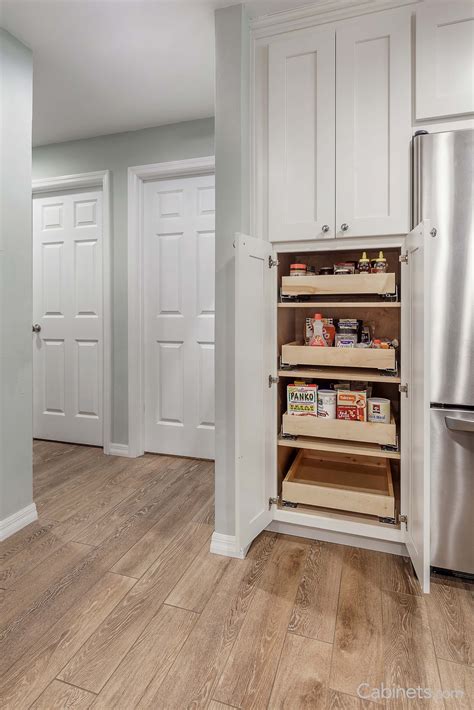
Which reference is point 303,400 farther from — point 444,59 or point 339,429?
point 444,59

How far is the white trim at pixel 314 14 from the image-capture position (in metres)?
1.74

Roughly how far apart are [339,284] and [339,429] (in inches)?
25.5

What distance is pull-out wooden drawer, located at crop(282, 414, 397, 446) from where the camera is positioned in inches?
71.9

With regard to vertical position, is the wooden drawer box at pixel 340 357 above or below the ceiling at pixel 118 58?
below

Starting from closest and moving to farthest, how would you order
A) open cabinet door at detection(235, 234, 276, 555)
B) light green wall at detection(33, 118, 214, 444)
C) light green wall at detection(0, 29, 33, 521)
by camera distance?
open cabinet door at detection(235, 234, 276, 555) < light green wall at detection(0, 29, 33, 521) < light green wall at detection(33, 118, 214, 444)

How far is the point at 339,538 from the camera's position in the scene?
6.45 ft

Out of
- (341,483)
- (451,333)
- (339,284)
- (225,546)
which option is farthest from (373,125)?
(225,546)

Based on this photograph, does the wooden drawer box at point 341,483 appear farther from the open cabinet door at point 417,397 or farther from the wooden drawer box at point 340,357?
the wooden drawer box at point 340,357

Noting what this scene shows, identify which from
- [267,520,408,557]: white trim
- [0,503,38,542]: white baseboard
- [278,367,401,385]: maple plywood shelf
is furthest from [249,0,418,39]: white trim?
[0,503,38,542]: white baseboard

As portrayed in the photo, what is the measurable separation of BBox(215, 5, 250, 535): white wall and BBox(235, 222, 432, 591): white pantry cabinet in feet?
0.46

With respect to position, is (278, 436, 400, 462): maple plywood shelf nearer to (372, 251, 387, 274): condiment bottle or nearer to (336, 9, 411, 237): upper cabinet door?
(372, 251, 387, 274): condiment bottle

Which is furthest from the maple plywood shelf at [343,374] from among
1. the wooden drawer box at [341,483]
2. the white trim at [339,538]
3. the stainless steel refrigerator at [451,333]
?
the white trim at [339,538]

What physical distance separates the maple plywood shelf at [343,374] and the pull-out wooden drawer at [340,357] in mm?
47

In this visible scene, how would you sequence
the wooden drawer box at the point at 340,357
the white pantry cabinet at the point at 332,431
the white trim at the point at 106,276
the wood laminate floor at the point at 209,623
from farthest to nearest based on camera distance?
the white trim at the point at 106,276
the wooden drawer box at the point at 340,357
the white pantry cabinet at the point at 332,431
the wood laminate floor at the point at 209,623
